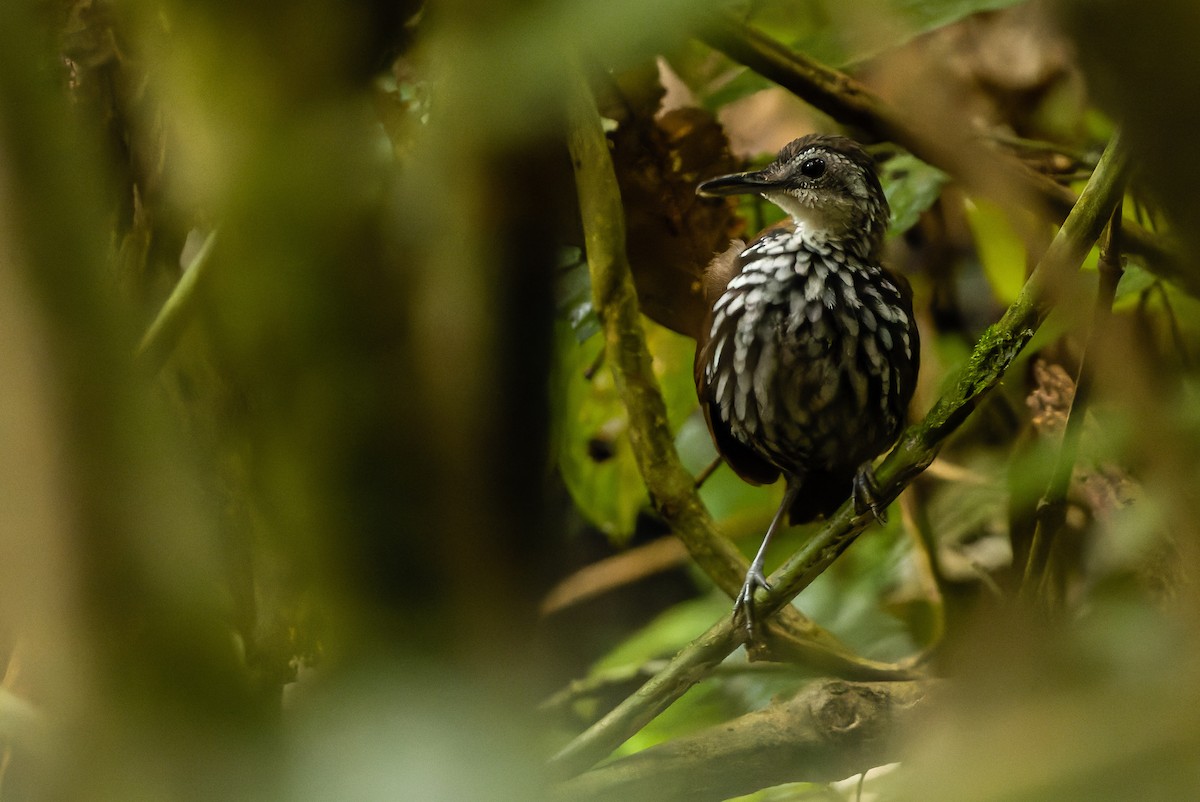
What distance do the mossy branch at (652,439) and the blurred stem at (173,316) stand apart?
589mm

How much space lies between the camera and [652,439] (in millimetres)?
1295

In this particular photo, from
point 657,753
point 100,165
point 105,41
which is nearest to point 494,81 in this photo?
point 100,165

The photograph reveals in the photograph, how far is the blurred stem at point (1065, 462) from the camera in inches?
40.6

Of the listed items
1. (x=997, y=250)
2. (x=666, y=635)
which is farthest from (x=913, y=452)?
(x=666, y=635)

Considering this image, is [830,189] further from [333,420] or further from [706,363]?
[333,420]

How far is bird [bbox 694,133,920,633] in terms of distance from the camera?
3.84ft

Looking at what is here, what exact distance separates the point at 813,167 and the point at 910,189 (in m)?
0.29

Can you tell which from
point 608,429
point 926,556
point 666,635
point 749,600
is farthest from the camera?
point 666,635

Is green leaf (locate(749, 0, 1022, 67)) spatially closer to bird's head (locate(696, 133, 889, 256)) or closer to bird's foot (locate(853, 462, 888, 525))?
bird's head (locate(696, 133, 889, 256))

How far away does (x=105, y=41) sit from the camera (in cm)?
79

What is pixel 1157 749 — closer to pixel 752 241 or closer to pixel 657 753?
pixel 657 753

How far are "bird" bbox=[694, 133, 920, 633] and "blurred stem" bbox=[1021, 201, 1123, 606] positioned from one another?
172 mm

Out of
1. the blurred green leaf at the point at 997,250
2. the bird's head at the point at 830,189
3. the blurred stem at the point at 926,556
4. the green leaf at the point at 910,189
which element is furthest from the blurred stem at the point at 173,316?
the blurred stem at the point at 926,556

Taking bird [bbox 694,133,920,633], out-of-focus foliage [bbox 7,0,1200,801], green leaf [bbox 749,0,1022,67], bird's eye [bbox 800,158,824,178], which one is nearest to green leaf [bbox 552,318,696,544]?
bird [bbox 694,133,920,633]
